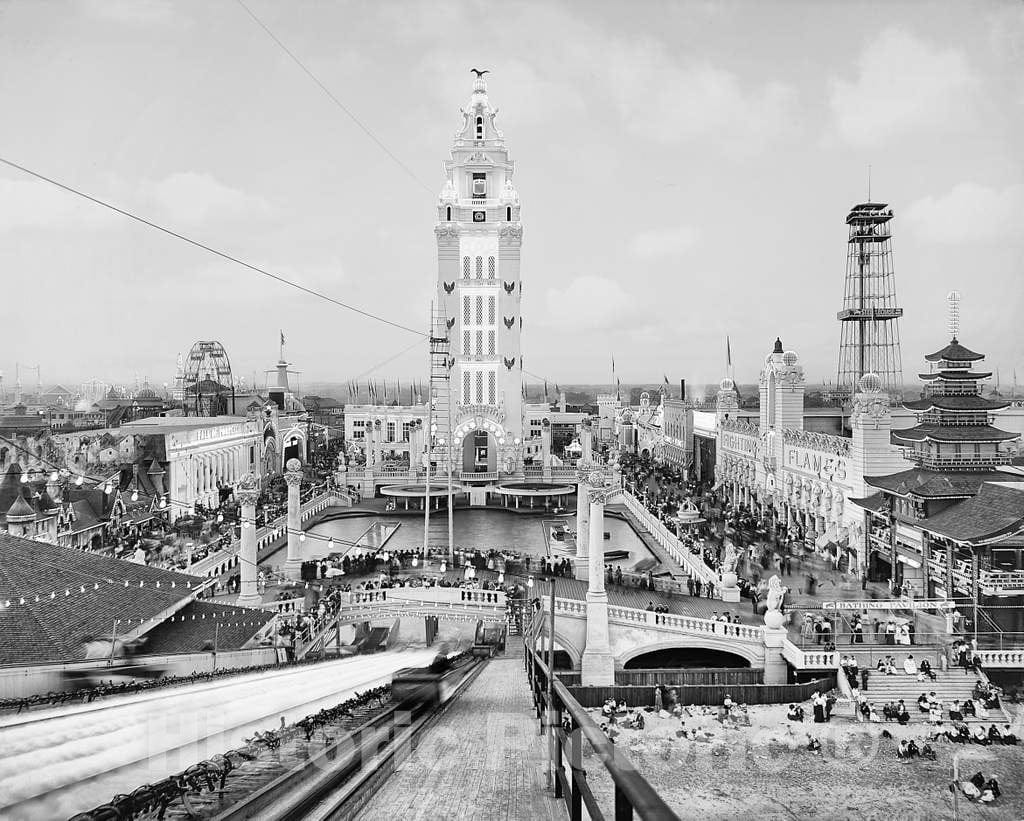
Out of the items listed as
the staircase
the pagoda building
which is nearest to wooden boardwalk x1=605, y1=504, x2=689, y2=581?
the pagoda building

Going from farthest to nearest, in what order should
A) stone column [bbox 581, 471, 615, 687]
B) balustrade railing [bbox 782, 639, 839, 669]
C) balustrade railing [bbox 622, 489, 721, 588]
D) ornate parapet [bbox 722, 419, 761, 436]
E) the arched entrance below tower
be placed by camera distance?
the arched entrance below tower
ornate parapet [bbox 722, 419, 761, 436]
balustrade railing [bbox 622, 489, 721, 588]
stone column [bbox 581, 471, 615, 687]
balustrade railing [bbox 782, 639, 839, 669]

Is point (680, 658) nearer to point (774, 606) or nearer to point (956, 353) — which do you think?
point (774, 606)

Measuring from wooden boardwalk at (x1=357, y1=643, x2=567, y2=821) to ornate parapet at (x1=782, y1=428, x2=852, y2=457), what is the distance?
16.1 metres

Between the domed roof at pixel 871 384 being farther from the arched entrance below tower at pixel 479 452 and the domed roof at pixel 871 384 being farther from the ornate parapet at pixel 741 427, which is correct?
the arched entrance below tower at pixel 479 452

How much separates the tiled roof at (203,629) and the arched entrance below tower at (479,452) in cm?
2361

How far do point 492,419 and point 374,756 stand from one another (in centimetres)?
2954

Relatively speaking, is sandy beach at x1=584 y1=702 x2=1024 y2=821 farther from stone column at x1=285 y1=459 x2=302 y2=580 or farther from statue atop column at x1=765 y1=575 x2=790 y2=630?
stone column at x1=285 y1=459 x2=302 y2=580

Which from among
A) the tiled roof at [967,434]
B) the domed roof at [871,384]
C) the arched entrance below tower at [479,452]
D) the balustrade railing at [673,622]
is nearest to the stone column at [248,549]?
the balustrade railing at [673,622]

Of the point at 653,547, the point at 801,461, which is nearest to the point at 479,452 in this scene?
the point at 653,547

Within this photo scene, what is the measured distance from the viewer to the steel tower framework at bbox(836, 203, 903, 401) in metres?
27.6

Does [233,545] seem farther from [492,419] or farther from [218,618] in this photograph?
[492,419]

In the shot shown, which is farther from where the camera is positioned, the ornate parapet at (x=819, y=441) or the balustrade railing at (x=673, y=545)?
the ornate parapet at (x=819, y=441)

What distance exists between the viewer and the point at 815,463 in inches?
801

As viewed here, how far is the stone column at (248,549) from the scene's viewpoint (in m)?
12.0
